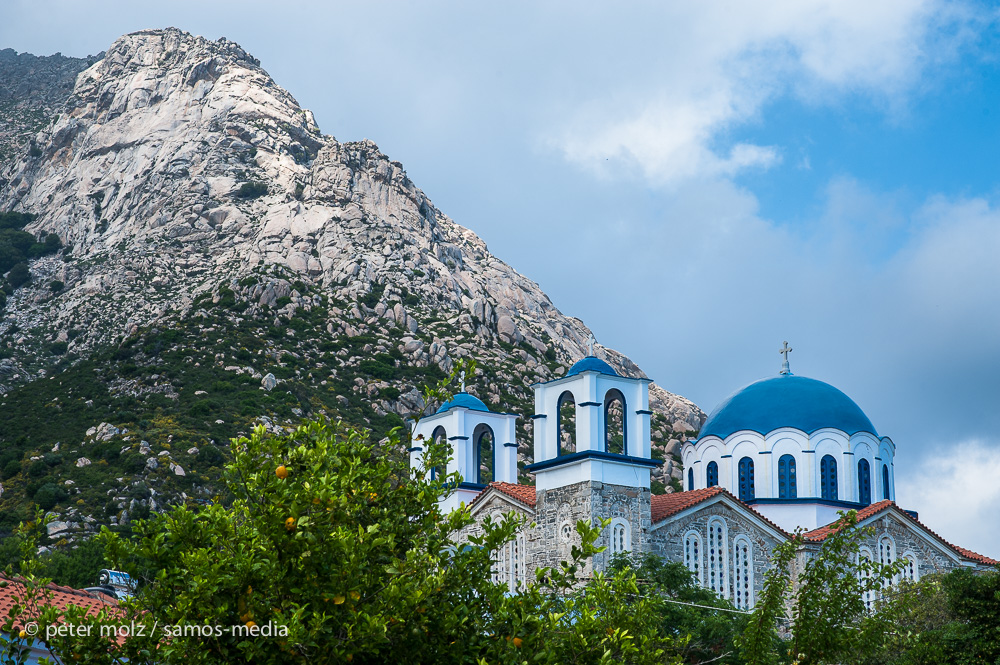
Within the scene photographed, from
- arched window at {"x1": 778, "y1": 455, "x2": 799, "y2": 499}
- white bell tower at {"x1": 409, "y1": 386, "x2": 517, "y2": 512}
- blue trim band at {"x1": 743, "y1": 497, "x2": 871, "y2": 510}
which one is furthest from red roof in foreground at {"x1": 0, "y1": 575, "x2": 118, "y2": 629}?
arched window at {"x1": 778, "y1": 455, "x2": 799, "y2": 499}

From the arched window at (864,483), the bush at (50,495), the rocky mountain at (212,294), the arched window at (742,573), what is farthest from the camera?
the rocky mountain at (212,294)

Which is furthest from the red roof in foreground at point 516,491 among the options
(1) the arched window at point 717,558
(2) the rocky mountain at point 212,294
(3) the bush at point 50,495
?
(3) the bush at point 50,495

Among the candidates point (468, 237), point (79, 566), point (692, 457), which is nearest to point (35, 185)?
point (468, 237)

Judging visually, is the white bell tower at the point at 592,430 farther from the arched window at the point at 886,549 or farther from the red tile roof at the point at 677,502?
the arched window at the point at 886,549

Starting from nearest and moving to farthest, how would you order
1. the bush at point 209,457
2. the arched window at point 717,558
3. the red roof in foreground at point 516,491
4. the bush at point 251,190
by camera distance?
1. the arched window at point 717,558
2. the red roof in foreground at point 516,491
3. the bush at point 209,457
4. the bush at point 251,190

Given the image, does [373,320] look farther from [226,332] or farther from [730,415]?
[730,415]

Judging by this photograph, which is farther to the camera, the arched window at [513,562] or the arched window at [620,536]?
the arched window at [513,562]

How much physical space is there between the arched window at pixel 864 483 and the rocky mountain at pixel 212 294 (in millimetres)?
29208

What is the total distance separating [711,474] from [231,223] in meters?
57.1

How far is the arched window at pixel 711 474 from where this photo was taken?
3516cm

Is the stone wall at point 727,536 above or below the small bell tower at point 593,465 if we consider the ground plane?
below

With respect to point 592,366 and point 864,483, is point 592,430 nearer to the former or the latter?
point 592,366

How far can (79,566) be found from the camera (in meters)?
39.6

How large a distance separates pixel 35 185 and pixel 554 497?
3381 inches
